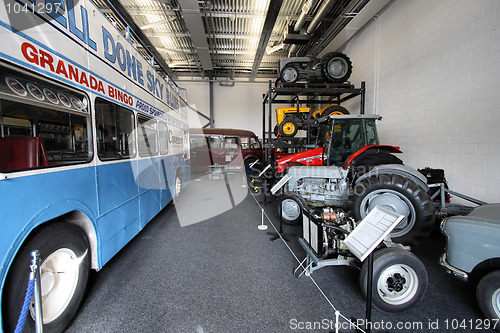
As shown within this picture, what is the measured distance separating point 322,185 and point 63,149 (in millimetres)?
4081

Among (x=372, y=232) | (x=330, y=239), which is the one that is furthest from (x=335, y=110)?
(x=372, y=232)

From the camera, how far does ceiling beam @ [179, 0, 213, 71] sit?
6202 millimetres

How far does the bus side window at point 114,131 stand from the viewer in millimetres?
2348

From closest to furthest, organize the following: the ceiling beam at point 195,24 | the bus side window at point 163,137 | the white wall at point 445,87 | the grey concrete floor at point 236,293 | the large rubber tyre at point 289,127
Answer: the grey concrete floor at point 236,293 → the white wall at point 445,87 → the bus side window at point 163,137 → the ceiling beam at point 195,24 → the large rubber tyre at point 289,127

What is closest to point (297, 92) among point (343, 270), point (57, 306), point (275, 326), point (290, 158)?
point (290, 158)

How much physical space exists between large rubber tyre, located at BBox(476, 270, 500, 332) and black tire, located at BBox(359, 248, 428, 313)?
0.40 meters

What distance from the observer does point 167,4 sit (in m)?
6.75

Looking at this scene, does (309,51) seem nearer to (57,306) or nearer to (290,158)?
(290,158)

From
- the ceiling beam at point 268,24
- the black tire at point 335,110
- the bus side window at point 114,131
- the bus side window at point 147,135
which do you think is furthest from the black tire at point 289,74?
the bus side window at point 114,131

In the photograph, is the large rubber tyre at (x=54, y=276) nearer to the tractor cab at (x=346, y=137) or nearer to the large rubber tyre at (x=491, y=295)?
the large rubber tyre at (x=491, y=295)

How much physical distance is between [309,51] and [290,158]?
6.98 metres

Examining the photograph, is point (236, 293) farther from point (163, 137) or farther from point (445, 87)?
point (445, 87)

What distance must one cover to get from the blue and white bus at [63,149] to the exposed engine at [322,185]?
3.07 m

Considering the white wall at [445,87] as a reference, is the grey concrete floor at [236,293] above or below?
below
